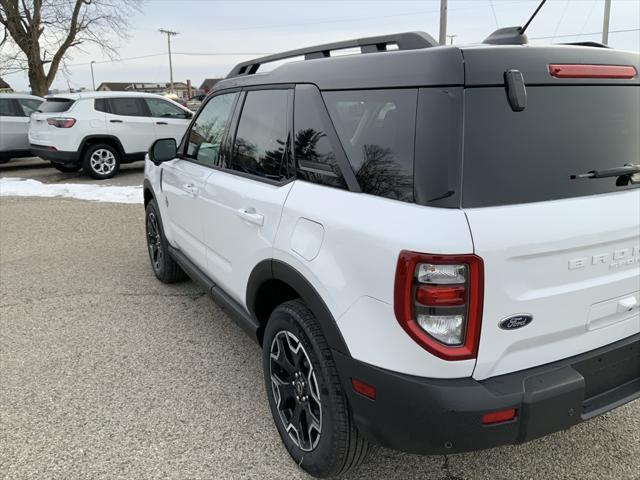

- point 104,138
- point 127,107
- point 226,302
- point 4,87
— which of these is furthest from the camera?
point 4,87

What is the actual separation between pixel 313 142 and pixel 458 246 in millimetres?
933

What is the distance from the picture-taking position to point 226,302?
3.17 metres

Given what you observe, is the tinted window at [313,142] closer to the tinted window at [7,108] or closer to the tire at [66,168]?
the tire at [66,168]

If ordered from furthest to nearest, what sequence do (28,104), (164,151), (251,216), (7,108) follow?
(28,104) < (7,108) < (164,151) < (251,216)

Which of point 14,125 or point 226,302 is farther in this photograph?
point 14,125

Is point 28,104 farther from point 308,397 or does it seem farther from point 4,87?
point 4,87

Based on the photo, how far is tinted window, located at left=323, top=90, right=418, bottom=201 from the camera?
1.87m

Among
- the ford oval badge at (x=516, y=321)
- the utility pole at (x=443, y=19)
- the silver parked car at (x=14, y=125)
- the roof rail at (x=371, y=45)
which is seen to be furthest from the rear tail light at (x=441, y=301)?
the utility pole at (x=443, y=19)

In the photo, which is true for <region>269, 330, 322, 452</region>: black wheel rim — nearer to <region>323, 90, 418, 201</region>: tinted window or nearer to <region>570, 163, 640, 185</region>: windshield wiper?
<region>323, 90, 418, 201</region>: tinted window

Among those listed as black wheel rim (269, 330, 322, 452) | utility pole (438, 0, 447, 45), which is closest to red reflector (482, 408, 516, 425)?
black wheel rim (269, 330, 322, 452)

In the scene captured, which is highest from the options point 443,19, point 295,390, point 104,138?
point 443,19

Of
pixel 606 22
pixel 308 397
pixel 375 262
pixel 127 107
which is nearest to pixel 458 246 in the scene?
pixel 375 262

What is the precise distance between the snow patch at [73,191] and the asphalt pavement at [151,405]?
4221 millimetres

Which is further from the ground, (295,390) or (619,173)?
(619,173)
